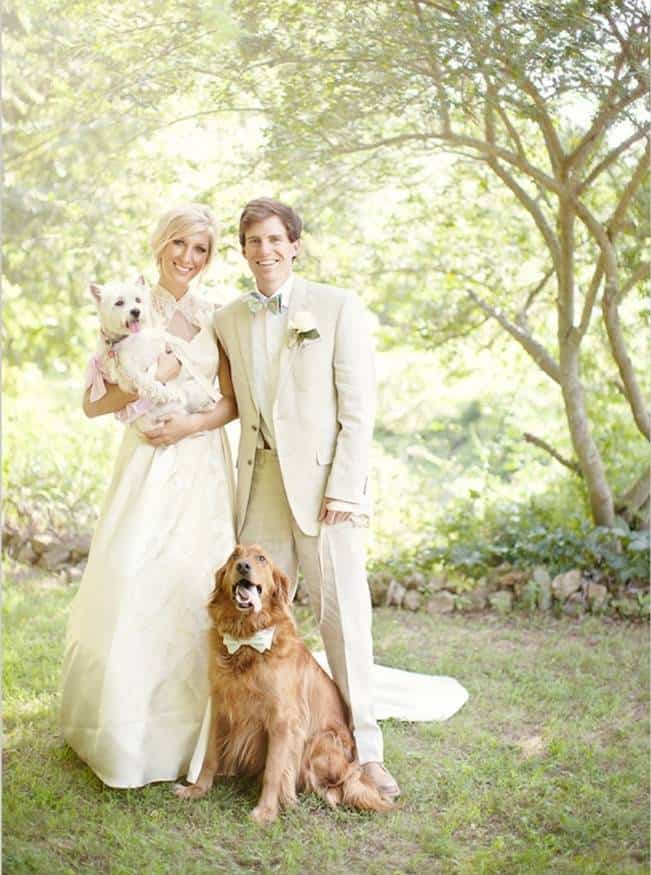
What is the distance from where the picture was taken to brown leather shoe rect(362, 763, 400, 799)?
10.3ft

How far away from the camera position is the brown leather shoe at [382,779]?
10.3 ft

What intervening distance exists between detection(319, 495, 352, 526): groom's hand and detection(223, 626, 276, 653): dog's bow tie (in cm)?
41

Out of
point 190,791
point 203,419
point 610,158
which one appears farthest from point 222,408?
point 610,158

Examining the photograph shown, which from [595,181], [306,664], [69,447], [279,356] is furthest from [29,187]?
[306,664]

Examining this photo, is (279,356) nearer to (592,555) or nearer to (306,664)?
(306,664)

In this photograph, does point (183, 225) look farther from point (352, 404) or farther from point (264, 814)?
point (264, 814)

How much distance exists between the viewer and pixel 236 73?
4430 mm

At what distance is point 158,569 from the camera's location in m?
3.20

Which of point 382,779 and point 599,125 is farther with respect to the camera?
point 599,125

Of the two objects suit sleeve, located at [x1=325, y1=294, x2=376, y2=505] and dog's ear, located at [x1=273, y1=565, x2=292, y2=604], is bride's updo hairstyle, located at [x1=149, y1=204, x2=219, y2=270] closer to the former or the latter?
suit sleeve, located at [x1=325, y1=294, x2=376, y2=505]

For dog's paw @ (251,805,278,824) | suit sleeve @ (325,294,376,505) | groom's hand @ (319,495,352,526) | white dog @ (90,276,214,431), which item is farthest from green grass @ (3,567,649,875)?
white dog @ (90,276,214,431)

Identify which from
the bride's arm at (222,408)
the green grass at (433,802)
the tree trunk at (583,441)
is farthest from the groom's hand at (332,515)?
the tree trunk at (583,441)

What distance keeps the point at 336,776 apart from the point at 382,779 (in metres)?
0.17

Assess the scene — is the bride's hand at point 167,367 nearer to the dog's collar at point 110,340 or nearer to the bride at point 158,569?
the bride at point 158,569
